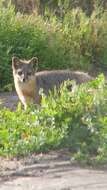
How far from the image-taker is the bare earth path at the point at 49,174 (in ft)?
24.9

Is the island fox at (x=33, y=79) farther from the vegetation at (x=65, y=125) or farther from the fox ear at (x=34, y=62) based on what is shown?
the vegetation at (x=65, y=125)

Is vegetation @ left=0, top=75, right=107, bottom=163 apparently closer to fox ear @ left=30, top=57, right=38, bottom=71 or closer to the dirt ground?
the dirt ground

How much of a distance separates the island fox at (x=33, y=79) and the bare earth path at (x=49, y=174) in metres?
2.96

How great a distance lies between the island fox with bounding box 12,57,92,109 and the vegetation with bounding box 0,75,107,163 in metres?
2.20

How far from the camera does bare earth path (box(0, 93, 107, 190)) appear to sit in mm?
7590

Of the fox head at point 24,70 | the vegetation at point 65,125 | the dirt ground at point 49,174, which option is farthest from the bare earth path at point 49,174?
the fox head at point 24,70

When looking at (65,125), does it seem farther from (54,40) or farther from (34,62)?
(54,40)

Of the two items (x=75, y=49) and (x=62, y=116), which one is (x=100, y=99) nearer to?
(x=62, y=116)

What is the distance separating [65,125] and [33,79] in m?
2.90

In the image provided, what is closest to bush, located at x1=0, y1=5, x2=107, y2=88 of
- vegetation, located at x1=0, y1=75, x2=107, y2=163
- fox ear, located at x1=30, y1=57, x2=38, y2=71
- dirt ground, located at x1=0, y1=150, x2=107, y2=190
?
fox ear, located at x1=30, y1=57, x2=38, y2=71

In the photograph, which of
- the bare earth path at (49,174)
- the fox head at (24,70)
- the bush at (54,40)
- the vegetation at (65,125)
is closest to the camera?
the bare earth path at (49,174)

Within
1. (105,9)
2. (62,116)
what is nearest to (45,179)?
(62,116)

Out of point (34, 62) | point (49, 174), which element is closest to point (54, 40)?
point (34, 62)

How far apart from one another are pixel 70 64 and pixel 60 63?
0.25 meters
